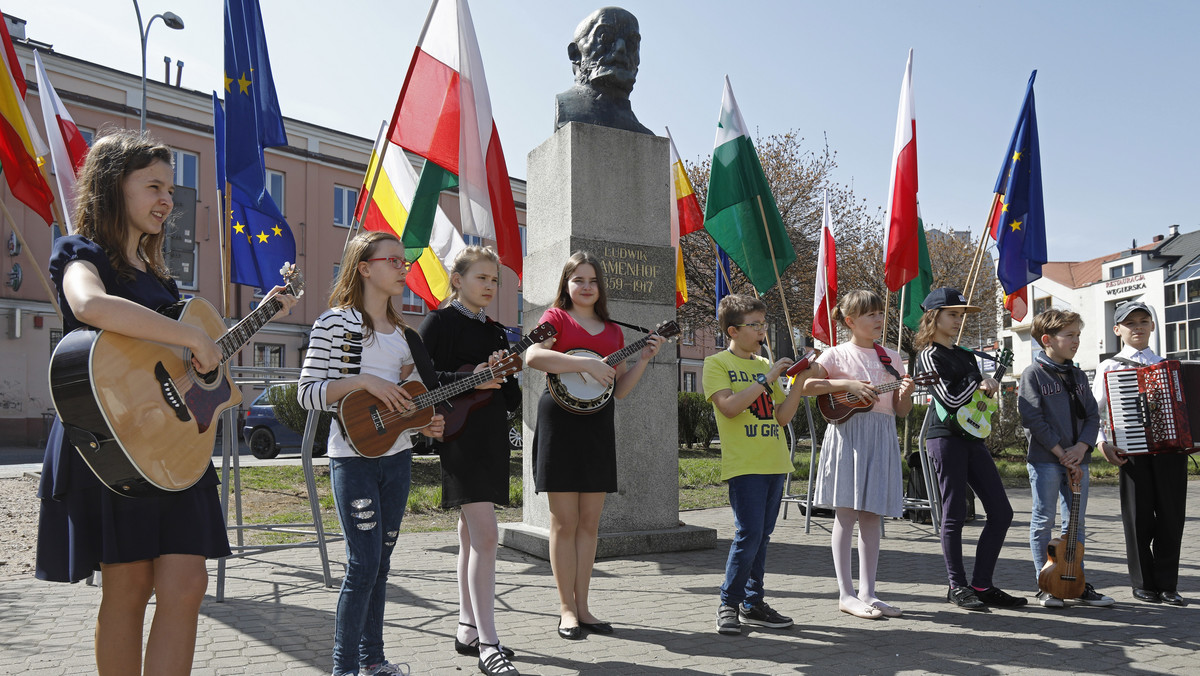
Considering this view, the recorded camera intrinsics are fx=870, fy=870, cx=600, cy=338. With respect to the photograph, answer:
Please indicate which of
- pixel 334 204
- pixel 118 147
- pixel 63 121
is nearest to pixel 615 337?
pixel 118 147

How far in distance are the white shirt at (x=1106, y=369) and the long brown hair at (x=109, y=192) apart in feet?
18.6

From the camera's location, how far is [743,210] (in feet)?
27.9

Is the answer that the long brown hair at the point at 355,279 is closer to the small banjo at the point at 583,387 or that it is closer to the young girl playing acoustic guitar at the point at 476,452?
the young girl playing acoustic guitar at the point at 476,452

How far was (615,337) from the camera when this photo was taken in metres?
4.76

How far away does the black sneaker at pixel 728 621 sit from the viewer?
4598 millimetres

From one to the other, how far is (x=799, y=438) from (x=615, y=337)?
18.7 m

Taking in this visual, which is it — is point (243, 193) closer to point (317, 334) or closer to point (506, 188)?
point (506, 188)

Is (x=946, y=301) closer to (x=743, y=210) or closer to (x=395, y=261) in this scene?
(x=743, y=210)

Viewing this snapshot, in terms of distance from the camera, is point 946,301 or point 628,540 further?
point 628,540

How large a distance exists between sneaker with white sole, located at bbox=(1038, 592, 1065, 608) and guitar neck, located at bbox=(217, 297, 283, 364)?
479cm

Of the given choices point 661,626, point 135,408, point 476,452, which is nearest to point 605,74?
point 476,452

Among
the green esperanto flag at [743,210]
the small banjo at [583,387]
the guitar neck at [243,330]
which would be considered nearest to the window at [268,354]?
the green esperanto flag at [743,210]

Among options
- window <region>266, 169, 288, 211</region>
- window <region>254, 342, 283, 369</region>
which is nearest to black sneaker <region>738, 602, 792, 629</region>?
window <region>254, 342, 283, 369</region>

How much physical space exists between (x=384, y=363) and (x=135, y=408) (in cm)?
125
